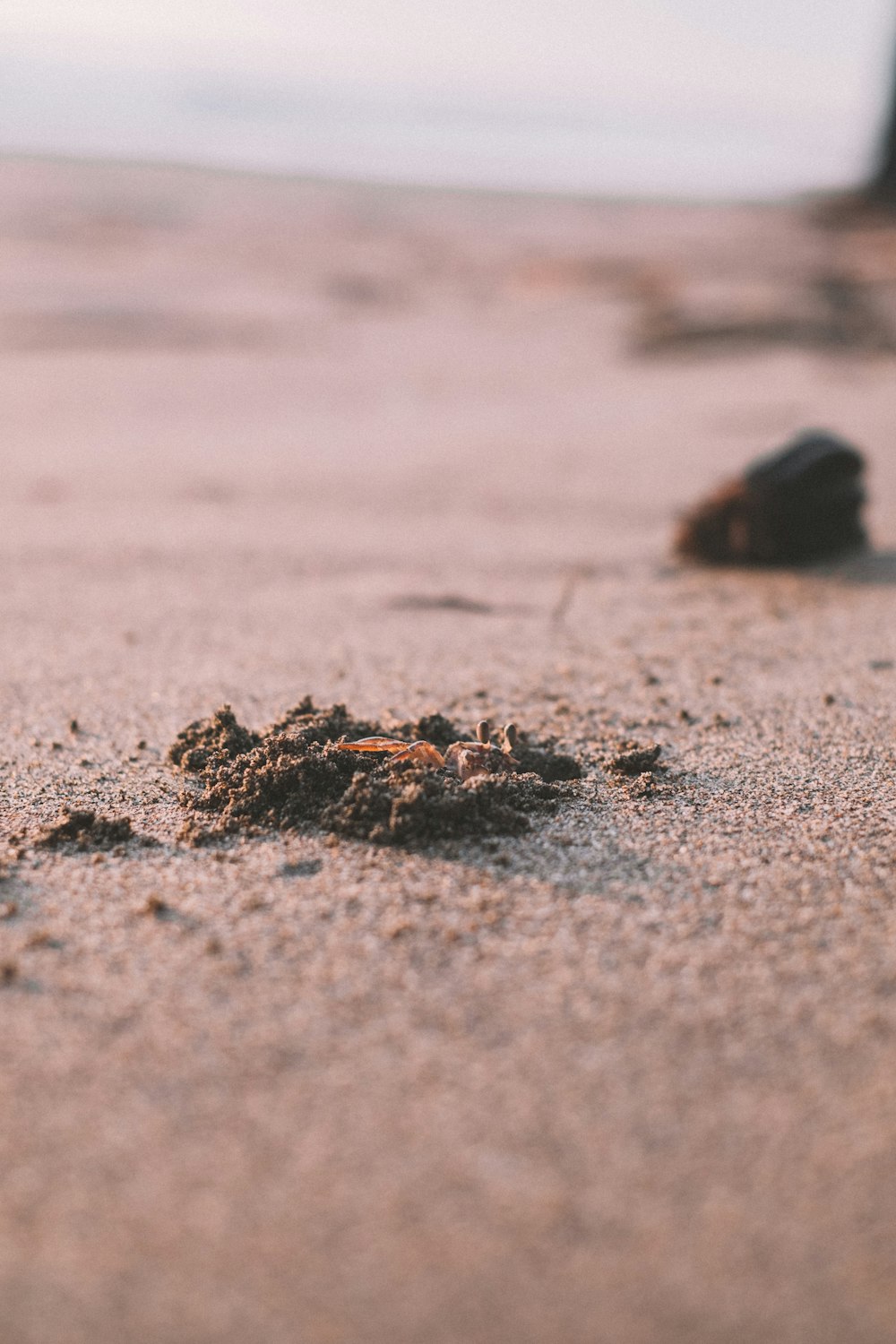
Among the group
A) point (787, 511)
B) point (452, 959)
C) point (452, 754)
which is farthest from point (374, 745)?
point (787, 511)

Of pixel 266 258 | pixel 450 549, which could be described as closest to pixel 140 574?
pixel 450 549

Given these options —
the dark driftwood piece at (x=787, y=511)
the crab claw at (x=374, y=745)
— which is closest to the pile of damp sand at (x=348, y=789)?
the crab claw at (x=374, y=745)

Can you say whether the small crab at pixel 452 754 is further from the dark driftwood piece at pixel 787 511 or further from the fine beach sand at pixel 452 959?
the dark driftwood piece at pixel 787 511

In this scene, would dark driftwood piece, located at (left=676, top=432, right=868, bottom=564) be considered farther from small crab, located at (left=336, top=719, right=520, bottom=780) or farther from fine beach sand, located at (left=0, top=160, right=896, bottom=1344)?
small crab, located at (left=336, top=719, right=520, bottom=780)

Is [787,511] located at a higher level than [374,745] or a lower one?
higher

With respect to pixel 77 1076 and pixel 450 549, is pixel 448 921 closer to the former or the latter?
pixel 77 1076

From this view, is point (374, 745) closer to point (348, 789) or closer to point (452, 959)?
point (348, 789)

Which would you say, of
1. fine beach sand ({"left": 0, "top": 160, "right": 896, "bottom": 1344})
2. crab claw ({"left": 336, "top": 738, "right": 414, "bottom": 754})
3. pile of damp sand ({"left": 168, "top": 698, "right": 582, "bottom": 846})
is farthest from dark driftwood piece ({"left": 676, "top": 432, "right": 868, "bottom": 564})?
crab claw ({"left": 336, "top": 738, "right": 414, "bottom": 754})

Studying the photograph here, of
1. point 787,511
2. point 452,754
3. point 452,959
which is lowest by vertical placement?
point 452,959
